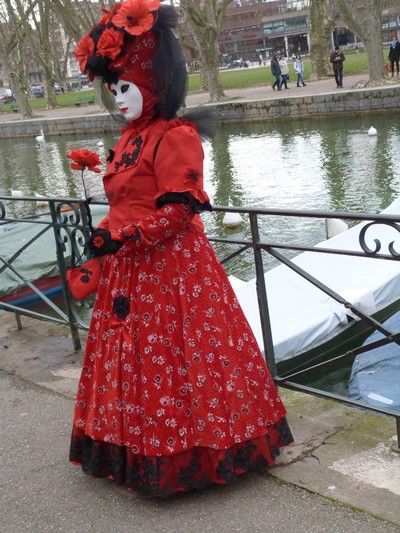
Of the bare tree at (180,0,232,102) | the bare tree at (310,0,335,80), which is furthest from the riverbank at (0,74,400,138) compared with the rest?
the bare tree at (310,0,335,80)

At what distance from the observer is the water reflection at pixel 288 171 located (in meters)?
12.1

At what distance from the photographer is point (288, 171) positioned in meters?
15.7

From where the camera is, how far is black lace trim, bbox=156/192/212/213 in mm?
2613

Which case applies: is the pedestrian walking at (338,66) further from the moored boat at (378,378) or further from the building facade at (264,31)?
the building facade at (264,31)

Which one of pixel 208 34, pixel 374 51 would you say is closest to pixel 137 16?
pixel 374 51

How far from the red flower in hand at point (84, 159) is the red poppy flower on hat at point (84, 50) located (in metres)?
0.32

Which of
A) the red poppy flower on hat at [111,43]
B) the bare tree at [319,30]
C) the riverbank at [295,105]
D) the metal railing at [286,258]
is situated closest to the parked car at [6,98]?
the riverbank at [295,105]

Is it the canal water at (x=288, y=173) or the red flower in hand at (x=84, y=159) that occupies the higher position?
the red flower in hand at (x=84, y=159)

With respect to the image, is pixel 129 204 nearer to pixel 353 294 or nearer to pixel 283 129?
pixel 353 294

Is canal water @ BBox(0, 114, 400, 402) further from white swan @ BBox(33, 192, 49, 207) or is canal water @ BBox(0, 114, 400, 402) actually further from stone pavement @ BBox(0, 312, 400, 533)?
stone pavement @ BBox(0, 312, 400, 533)

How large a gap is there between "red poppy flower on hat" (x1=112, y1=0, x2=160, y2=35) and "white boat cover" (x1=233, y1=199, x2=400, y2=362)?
11.1 feet

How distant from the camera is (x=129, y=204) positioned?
276 centimetres

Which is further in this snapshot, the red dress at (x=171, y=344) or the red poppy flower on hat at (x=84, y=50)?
the red poppy flower on hat at (x=84, y=50)

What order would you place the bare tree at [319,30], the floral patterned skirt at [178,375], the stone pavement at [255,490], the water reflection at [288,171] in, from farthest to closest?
the bare tree at [319,30] < the water reflection at [288,171] < the floral patterned skirt at [178,375] < the stone pavement at [255,490]
